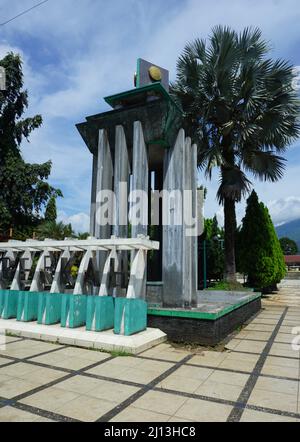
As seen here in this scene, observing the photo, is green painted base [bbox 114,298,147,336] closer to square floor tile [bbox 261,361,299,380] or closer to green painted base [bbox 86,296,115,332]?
green painted base [bbox 86,296,115,332]

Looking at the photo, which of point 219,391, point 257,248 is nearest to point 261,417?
point 219,391

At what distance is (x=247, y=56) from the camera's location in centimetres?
1292

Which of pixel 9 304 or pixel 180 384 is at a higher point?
pixel 9 304

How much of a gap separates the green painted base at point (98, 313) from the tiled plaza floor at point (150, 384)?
605 mm

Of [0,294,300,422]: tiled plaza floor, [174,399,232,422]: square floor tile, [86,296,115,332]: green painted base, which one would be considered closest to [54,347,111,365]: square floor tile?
[0,294,300,422]: tiled plaza floor

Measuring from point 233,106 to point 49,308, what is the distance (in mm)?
10355

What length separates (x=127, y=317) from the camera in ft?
20.4

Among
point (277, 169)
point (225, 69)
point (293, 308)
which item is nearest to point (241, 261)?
point (293, 308)

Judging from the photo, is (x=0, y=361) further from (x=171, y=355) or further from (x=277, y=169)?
(x=277, y=169)

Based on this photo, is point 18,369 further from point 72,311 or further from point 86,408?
point 72,311

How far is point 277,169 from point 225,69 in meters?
4.52

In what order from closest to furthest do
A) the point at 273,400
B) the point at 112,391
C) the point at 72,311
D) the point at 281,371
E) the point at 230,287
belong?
the point at 273,400, the point at 112,391, the point at 281,371, the point at 72,311, the point at 230,287

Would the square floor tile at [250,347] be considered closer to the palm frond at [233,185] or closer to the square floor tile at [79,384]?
the square floor tile at [79,384]

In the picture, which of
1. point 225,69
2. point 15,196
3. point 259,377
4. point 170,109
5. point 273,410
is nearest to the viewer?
point 273,410
